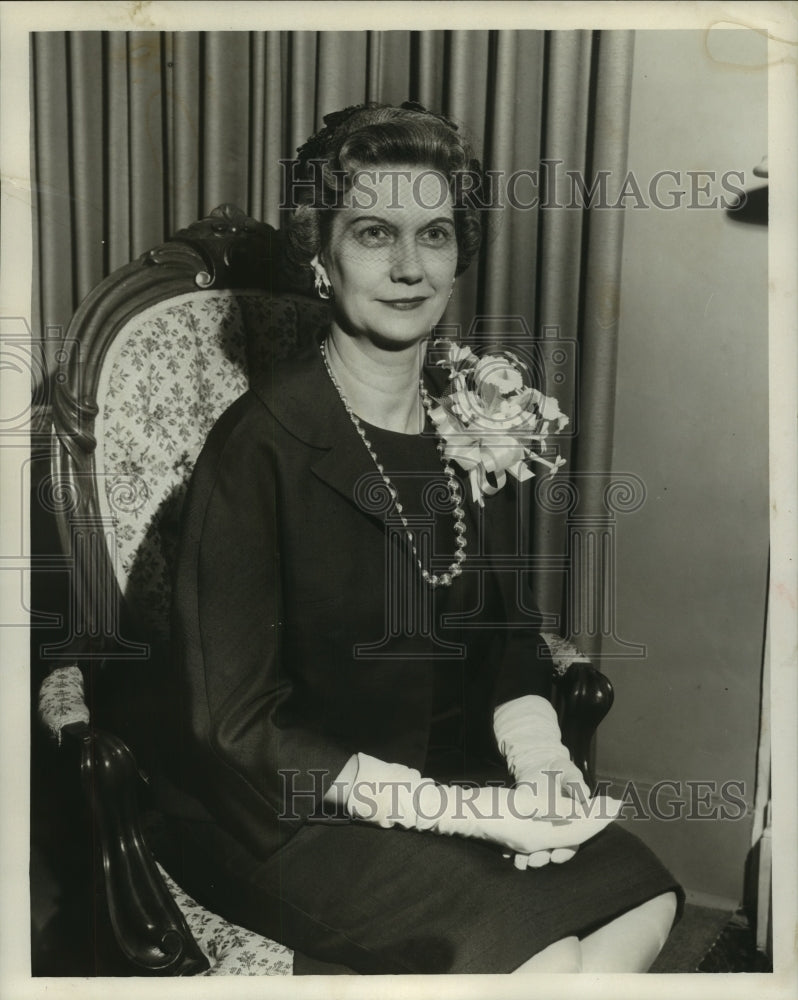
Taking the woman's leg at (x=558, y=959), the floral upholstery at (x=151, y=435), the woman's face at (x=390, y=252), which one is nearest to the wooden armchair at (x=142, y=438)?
the floral upholstery at (x=151, y=435)

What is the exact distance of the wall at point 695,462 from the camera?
1.28 metres

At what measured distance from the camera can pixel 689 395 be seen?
1312 millimetres

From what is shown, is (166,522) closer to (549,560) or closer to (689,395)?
(549,560)

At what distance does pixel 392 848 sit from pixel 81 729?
399 millimetres

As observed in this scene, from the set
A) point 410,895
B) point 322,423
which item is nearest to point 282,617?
point 322,423

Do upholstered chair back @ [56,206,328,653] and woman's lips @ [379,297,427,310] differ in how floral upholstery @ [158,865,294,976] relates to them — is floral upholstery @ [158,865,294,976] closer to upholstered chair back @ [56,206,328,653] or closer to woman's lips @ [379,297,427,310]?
upholstered chair back @ [56,206,328,653]

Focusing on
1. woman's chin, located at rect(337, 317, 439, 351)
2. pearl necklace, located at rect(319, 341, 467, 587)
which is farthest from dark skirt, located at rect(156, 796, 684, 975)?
woman's chin, located at rect(337, 317, 439, 351)

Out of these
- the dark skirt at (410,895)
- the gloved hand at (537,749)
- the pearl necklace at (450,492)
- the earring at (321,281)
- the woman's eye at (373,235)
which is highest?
the woman's eye at (373,235)

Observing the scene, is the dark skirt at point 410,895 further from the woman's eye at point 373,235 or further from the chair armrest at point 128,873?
the woman's eye at point 373,235

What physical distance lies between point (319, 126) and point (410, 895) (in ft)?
3.34

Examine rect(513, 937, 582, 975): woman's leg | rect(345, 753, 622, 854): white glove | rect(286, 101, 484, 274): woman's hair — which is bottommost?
rect(513, 937, 582, 975): woman's leg

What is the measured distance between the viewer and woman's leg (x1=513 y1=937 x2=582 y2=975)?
44.2 inches

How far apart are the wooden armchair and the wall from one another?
13 centimetres

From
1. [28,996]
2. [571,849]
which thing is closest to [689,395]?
[571,849]
